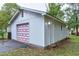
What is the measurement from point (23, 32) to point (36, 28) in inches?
9.6

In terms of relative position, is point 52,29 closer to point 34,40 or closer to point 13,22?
point 34,40

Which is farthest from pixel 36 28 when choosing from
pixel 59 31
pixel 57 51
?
pixel 57 51

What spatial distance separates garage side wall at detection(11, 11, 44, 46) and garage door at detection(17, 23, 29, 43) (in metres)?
0.05

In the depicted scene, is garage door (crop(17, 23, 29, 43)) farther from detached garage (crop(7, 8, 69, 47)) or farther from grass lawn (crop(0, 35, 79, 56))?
grass lawn (crop(0, 35, 79, 56))

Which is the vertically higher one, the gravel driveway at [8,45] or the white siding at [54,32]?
the white siding at [54,32]

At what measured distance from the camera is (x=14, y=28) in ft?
11.9

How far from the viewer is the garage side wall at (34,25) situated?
11.5 feet

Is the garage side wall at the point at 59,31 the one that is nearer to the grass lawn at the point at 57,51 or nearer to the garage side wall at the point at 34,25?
the grass lawn at the point at 57,51

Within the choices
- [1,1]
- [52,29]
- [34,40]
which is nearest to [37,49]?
[34,40]

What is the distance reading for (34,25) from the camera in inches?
139

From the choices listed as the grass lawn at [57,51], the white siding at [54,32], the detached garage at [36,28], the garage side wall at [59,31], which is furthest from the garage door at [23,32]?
the garage side wall at [59,31]

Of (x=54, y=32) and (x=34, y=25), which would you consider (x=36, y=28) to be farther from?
(x=54, y=32)

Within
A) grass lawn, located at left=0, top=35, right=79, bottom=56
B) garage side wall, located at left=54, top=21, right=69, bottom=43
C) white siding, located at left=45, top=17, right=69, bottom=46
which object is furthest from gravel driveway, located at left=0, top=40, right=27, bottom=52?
garage side wall, located at left=54, top=21, right=69, bottom=43

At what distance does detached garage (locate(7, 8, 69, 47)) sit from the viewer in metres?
3.51
